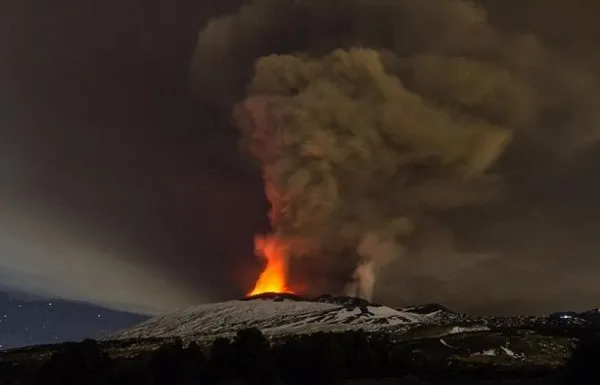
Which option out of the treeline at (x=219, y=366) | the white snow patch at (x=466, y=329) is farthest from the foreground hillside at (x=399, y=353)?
the white snow patch at (x=466, y=329)

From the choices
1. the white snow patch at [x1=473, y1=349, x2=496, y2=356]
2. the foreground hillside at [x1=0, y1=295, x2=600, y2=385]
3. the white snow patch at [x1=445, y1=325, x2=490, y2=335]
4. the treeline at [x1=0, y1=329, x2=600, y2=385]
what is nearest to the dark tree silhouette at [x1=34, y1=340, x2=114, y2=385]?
the treeline at [x1=0, y1=329, x2=600, y2=385]

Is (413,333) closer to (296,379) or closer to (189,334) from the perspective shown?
(189,334)

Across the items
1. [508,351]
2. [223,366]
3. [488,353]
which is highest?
[508,351]

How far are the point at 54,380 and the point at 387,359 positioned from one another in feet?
138

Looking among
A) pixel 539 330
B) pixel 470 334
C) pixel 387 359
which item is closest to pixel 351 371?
pixel 387 359

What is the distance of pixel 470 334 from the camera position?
543ft

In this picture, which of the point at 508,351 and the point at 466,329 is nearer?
the point at 508,351

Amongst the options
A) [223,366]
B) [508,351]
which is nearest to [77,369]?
[223,366]

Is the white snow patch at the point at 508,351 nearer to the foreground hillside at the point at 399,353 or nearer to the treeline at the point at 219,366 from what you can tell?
the foreground hillside at the point at 399,353

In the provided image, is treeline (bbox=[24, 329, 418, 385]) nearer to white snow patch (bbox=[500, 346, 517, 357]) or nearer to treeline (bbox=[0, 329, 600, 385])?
treeline (bbox=[0, 329, 600, 385])

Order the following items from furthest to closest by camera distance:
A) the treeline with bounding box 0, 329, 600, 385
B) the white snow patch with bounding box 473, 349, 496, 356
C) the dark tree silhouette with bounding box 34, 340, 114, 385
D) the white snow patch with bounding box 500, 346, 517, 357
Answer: the white snow patch with bounding box 500, 346, 517, 357
the white snow patch with bounding box 473, 349, 496, 356
the treeline with bounding box 0, 329, 600, 385
the dark tree silhouette with bounding box 34, 340, 114, 385

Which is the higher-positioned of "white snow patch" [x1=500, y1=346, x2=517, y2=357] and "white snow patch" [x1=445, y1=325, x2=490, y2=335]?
"white snow patch" [x1=445, y1=325, x2=490, y2=335]

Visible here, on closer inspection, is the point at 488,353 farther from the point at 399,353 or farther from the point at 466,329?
the point at 466,329

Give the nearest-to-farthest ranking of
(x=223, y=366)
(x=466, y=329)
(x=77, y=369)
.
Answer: (x=77, y=369) < (x=223, y=366) < (x=466, y=329)
